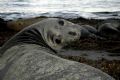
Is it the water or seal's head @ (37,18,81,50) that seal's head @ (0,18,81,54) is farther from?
the water

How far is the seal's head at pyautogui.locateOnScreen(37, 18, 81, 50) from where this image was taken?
4871mm

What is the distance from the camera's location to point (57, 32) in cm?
495

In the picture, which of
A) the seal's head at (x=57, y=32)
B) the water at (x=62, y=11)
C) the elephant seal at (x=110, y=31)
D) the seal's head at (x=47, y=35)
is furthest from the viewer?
the water at (x=62, y=11)

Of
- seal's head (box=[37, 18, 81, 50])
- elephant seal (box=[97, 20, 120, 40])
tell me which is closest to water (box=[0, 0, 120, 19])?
elephant seal (box=[97, 20, 120, 40])

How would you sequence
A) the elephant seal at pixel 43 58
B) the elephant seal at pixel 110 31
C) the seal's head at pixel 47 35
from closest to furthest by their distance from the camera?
1. the elephant seal at pixel 43 58
2. the seal's head at pixel 47 35
3. the elephant seal at pixel 110 31

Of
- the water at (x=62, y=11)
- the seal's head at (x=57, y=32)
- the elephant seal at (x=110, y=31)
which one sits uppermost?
the seal's head at (x=57, y=32)

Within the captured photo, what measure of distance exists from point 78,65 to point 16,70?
87 cm

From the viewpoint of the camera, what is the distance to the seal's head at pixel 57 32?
487 centimetres

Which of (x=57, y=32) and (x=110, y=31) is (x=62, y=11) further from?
(x=57, y=32)

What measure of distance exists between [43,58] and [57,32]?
1662 mm

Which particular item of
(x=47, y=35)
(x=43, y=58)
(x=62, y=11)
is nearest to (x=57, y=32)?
(x=47, y=35)

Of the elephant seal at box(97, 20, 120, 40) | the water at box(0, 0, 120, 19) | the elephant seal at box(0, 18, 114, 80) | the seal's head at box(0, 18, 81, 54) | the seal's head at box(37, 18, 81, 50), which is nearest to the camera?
the elephant seal at box(0, 18, 114, 80)

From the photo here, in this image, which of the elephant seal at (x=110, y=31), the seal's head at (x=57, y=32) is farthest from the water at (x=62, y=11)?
the seal's head at (x=57, y=32)

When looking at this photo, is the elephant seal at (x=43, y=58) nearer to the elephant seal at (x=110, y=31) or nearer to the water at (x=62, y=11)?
the elephant seal at (x=110, y=31)
